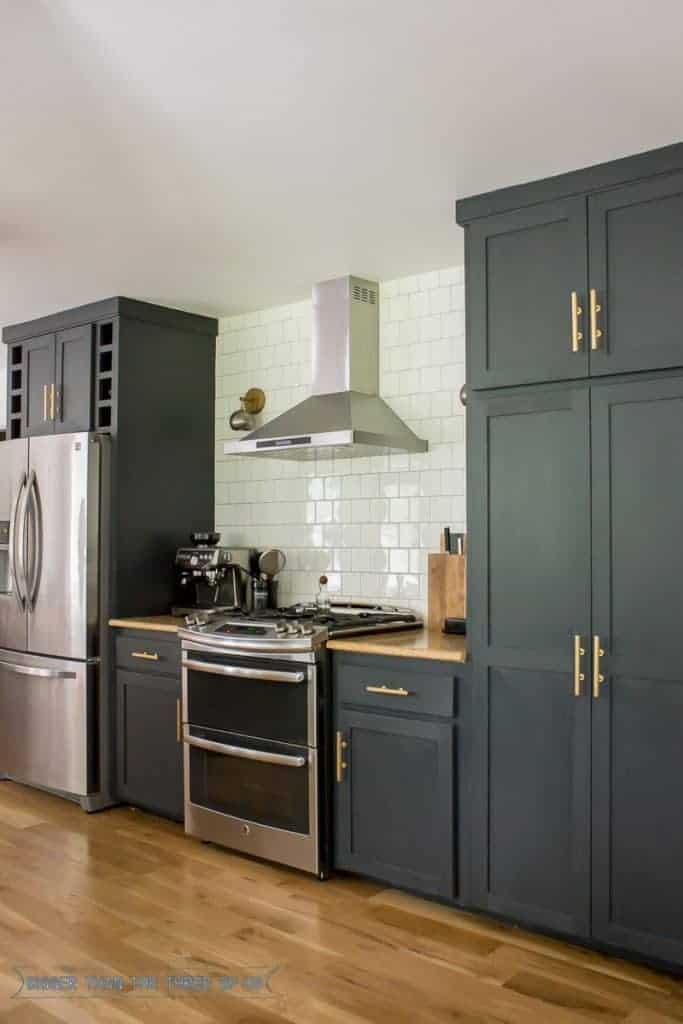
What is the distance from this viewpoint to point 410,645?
137 inches

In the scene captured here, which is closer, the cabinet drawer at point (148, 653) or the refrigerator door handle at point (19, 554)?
the cabinet drawer at point (148, 653)

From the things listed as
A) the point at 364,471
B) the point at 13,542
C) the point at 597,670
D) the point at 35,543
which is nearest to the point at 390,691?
the point at 597,670

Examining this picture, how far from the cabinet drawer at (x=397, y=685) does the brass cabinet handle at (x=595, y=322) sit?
1.22 m

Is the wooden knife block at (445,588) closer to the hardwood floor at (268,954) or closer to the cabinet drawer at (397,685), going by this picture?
the cabinet drawer at (397,685)

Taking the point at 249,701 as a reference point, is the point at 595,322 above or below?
above

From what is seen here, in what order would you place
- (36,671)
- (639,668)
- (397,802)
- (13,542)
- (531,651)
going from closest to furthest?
(639,668) < (531,651) < (397,802) < (36,671) < (13,542)

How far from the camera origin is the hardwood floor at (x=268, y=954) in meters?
2.67

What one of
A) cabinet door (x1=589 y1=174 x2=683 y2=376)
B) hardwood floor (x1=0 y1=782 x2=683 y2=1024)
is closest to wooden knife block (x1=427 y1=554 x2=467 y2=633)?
hardwood floor (x1=0 y1=782 x2=683 y2=1024)

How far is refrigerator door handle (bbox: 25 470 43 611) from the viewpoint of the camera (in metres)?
4.79

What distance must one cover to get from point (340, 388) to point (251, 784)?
1.79 metres

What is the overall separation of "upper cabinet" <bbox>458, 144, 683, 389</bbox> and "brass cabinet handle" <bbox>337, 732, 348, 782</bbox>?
1424mm

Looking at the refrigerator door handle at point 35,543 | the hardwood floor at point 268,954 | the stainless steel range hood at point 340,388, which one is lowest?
the hardwood floor at point 268,954

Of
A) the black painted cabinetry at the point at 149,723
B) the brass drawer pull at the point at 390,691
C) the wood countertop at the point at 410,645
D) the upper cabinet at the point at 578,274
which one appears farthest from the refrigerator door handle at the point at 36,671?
the upper cabinet at the point at 578,274

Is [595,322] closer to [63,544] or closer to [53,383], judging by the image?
[63,544]
